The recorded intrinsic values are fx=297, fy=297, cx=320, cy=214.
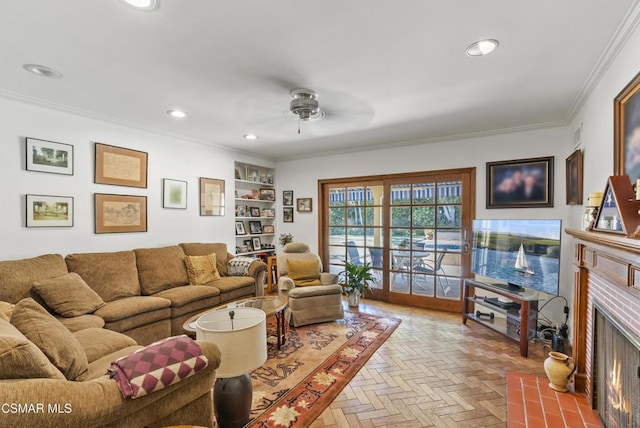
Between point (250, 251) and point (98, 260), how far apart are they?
2364 millimetres

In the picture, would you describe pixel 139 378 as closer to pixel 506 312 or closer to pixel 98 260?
pixel 98 260

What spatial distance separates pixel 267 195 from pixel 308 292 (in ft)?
8.33

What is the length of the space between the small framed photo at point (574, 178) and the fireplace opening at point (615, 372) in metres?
1.31

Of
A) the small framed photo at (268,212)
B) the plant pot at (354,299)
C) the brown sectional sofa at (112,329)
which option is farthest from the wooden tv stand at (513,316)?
the small framed photo at (268,212)

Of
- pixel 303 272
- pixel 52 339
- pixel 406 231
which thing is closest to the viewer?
pixel 52 339

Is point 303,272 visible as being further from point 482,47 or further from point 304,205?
point 482,47

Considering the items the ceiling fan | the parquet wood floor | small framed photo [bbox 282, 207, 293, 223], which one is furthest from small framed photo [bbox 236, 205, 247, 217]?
the parquet wood floor

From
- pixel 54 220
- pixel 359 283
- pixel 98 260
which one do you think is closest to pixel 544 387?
pixel 359 283

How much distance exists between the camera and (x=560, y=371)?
7.02ft

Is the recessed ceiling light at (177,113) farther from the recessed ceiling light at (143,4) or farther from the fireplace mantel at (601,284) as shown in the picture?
the fireplace mantel at (601,284)

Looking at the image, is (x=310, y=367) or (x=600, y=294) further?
(x=310, y=367)

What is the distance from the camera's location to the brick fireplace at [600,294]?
1.39 meters

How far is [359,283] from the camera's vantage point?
4.21 m

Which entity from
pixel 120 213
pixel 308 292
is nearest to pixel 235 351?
pixel 308 292
